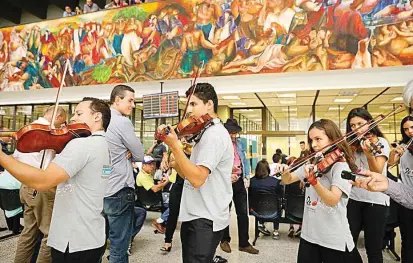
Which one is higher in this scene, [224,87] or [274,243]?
[224,87]

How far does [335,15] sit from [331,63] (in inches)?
42.3

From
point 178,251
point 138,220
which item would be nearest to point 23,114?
point 138,220

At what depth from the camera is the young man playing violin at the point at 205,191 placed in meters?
1.63

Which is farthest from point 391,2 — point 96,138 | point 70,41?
point 70,41

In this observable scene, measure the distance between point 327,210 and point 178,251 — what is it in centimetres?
243

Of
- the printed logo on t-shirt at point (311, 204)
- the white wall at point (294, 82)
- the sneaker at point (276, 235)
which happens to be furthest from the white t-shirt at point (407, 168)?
the white wall at point (294, 82)

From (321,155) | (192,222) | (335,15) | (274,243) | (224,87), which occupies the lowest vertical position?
(274,243)

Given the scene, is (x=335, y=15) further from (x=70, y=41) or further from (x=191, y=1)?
(x=70, y=41)

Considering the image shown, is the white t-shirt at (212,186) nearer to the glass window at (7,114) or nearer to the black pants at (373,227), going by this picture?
the black pants at (373,227)

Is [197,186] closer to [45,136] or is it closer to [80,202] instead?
[80,202]

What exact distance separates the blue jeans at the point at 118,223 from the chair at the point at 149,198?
8.11 feet

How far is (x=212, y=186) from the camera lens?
5.90 feet

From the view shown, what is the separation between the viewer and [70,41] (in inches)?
350

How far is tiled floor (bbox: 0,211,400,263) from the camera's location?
3615mm
